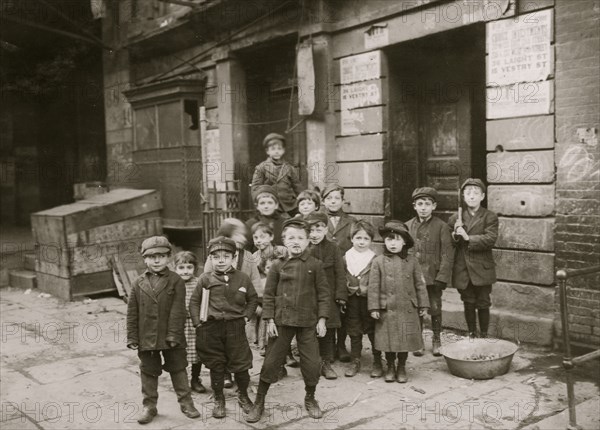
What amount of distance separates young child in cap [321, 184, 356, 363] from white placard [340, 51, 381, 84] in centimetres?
257

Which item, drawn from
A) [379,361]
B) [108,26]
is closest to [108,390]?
[379,361]

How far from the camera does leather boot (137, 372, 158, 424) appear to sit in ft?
Result: 15.1

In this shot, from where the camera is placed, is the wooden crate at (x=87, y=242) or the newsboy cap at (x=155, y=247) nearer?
the newsboy cap at (x=155, y=247)

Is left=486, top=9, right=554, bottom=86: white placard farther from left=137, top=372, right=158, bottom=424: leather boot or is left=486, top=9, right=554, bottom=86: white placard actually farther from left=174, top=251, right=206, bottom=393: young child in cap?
left=137, top=372, right=158, bottom=424: leather boot

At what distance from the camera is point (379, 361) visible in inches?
218

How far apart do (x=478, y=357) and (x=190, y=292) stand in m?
2.65

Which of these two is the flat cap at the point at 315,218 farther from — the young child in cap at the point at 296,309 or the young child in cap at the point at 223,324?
the young child in cap at the point at 223,324

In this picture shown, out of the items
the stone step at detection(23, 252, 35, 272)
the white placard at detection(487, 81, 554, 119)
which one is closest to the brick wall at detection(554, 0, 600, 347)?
the white placard at detection(487, 81, 554, 119)

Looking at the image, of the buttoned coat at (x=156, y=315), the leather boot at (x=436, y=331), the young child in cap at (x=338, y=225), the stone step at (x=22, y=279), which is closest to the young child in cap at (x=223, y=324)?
the buttoned coat at (x=156, y=315)

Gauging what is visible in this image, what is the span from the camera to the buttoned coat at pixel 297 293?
475 centimetres

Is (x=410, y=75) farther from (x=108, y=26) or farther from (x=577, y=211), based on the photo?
(x=108, y=26)

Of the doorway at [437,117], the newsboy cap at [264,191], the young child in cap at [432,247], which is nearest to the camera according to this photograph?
the young child in cap at [432,247]

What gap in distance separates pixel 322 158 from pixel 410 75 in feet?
5.47

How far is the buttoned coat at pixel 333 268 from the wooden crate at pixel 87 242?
17.4ft
